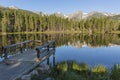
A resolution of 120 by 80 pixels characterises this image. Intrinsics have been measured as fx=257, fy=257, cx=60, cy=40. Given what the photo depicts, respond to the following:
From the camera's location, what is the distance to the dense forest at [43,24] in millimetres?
119500

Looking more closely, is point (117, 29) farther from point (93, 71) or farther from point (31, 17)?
point (93, 71)

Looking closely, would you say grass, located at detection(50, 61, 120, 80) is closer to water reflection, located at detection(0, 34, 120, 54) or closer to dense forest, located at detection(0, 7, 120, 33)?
water reflection, located at detection(0, 34, 120, 54)

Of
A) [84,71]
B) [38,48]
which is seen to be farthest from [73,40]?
[84,71]

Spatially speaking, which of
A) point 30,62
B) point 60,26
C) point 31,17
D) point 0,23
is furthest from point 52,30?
point 30,62

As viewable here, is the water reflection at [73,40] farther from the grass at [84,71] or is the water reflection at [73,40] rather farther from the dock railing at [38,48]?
the grass at [84,71]

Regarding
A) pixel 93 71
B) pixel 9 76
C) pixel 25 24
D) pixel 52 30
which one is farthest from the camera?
pixel 52 30

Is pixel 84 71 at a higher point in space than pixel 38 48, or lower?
lower

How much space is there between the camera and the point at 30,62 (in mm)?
19656

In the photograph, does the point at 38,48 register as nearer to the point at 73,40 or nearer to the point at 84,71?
the point at 84,71

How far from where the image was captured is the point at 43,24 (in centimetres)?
12862

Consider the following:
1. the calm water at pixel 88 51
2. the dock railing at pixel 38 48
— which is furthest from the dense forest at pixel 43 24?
the dock railing at pixel 38 48

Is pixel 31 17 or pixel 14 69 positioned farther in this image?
pixel 31 17

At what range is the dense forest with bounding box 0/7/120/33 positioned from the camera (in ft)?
392

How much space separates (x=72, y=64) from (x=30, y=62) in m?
3.24
